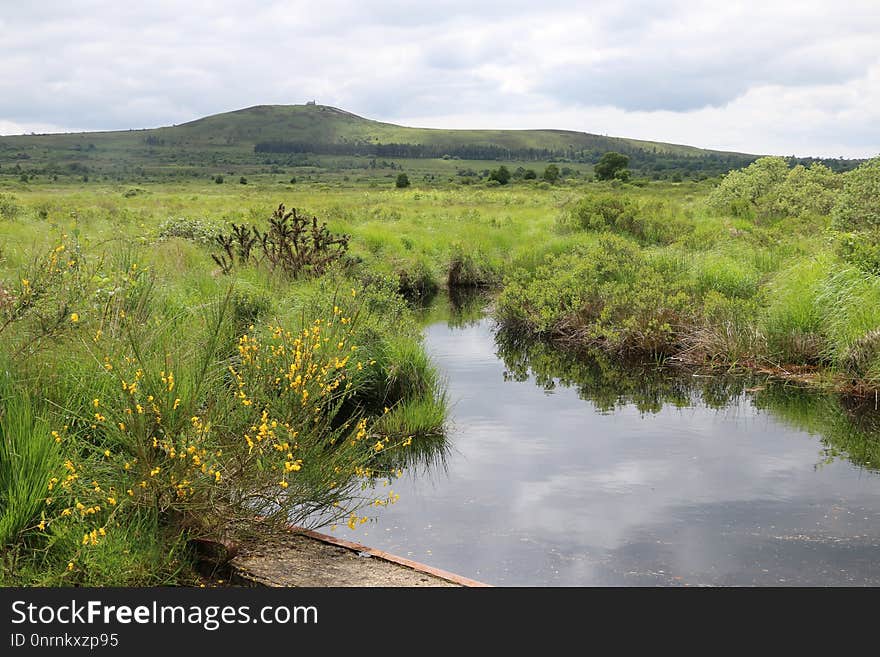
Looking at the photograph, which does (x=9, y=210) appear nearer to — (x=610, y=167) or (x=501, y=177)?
(x=501, y=177)

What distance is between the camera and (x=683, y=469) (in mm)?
9258

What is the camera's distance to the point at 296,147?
16225cm

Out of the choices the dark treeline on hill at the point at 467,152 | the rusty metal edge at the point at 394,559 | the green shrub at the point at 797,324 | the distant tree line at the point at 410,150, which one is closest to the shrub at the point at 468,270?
the green shrub at the point at 797,324

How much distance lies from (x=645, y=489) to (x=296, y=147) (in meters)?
161

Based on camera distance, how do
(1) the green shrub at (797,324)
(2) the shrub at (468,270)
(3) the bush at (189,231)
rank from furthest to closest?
(2) the shrub at (468,270) < (3) the bush at (189,231) < (1) the green shrub at (797,324)

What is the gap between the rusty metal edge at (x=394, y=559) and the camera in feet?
19.2

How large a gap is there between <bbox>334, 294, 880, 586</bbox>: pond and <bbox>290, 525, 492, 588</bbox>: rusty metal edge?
0.52 m

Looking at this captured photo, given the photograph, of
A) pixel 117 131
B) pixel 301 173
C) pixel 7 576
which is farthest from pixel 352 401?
pixel 117 131

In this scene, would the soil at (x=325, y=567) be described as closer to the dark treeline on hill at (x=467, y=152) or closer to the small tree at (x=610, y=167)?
the small tree at (x=610, y=167)

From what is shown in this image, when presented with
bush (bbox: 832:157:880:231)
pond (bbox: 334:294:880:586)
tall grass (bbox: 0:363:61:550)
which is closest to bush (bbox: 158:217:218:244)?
pond (bbox: 334:294:880:586)

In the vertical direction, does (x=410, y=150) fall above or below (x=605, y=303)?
above

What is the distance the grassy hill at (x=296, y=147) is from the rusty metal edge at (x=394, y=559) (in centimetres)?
10526

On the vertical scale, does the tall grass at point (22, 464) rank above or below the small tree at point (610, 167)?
below

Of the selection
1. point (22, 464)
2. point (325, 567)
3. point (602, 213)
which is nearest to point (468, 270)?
point (602, 213)
